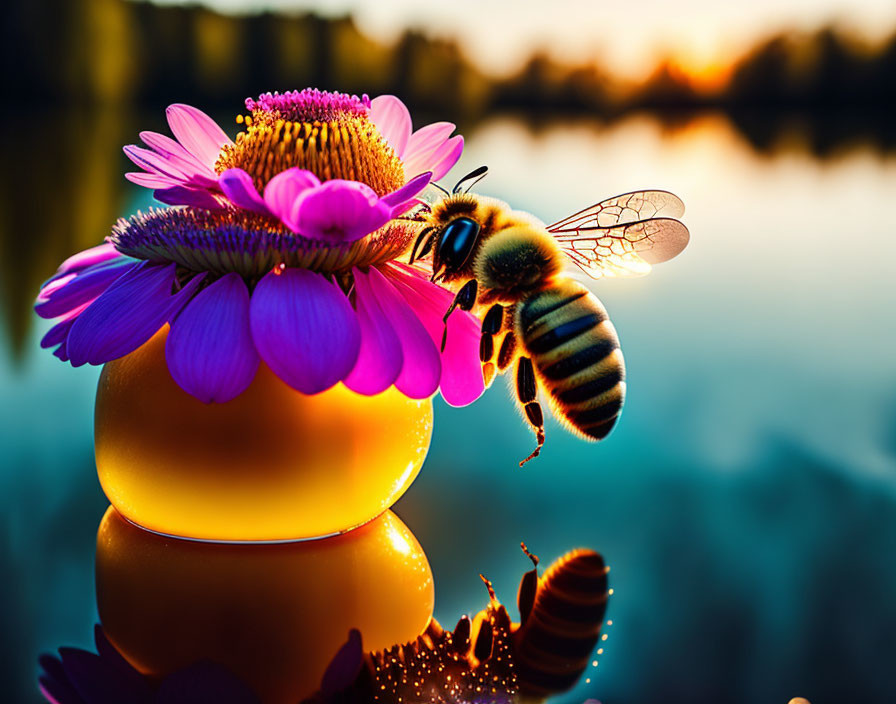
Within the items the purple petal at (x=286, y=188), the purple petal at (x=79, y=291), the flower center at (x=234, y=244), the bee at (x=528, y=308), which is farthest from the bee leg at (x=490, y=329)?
the purple petal at (x=79, y=291)

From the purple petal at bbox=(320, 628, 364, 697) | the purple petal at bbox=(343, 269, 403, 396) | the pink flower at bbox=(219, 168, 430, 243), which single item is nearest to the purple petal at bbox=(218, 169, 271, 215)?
the pink flower at bbox=(219, 168, 430, 243)

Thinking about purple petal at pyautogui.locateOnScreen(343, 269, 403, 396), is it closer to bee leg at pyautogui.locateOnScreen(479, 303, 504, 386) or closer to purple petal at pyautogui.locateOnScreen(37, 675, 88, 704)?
bee leg at pyautogui.locateOnScreen(479, 303, 504, 386)

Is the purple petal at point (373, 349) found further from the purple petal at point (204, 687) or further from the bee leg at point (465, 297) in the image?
the purple petal at point (204, 687)

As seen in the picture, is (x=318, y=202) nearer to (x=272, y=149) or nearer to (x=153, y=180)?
(x=272, y=149)

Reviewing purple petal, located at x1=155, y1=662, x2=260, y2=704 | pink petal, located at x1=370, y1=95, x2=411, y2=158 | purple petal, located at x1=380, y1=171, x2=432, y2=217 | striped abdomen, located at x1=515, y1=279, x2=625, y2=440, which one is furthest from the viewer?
pink petal, located at x1=370, y1=95, x2=411, y2=158

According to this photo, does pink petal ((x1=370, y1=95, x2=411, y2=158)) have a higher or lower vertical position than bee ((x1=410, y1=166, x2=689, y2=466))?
higher

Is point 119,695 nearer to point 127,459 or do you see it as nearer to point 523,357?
point 127,459

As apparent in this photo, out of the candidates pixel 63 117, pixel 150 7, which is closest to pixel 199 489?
pixel 63 117

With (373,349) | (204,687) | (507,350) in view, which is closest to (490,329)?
(507,350)
